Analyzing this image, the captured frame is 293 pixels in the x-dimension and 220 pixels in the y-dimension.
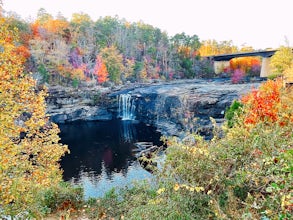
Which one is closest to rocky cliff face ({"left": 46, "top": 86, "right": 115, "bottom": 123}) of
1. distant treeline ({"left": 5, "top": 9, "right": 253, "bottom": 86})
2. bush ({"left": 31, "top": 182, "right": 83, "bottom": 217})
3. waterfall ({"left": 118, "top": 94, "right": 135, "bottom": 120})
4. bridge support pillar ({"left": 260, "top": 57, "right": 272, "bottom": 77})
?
waterfall ({"left": 118, "top": 94, "right": 135, "bottom": 120})

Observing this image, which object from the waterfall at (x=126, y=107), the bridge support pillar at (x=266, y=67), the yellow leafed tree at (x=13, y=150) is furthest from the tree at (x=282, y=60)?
the yellow leafed tree at (x=13, y=150)

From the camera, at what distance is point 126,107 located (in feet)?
146

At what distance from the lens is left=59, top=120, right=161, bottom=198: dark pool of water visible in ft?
65.4

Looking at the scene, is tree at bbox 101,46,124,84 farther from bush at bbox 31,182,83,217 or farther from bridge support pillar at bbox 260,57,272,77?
bush at bbox 31,182,83,217

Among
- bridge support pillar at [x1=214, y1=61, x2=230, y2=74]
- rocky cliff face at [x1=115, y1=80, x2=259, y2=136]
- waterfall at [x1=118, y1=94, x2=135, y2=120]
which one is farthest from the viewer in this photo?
bridge support pillar at [x1=214, y1=61, x2=230, y2=74]

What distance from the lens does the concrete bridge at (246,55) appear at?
48722mm

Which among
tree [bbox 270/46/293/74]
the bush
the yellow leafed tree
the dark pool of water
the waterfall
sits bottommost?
the dark pool of water

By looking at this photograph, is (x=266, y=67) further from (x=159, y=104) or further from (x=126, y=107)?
(x=126, y=107)

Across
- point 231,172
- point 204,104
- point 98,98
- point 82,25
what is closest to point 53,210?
point 231,172

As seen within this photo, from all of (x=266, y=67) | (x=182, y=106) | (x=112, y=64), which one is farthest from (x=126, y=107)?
(x=266, y=67)

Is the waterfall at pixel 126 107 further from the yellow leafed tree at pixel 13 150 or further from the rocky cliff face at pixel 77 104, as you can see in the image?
the yellow leafed tree at pixel 13 150

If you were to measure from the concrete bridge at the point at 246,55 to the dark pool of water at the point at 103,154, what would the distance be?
1042 inches

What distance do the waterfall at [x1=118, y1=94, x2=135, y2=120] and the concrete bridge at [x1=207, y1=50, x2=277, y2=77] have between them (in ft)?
81.6

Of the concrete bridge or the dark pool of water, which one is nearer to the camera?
the dark pool of water
